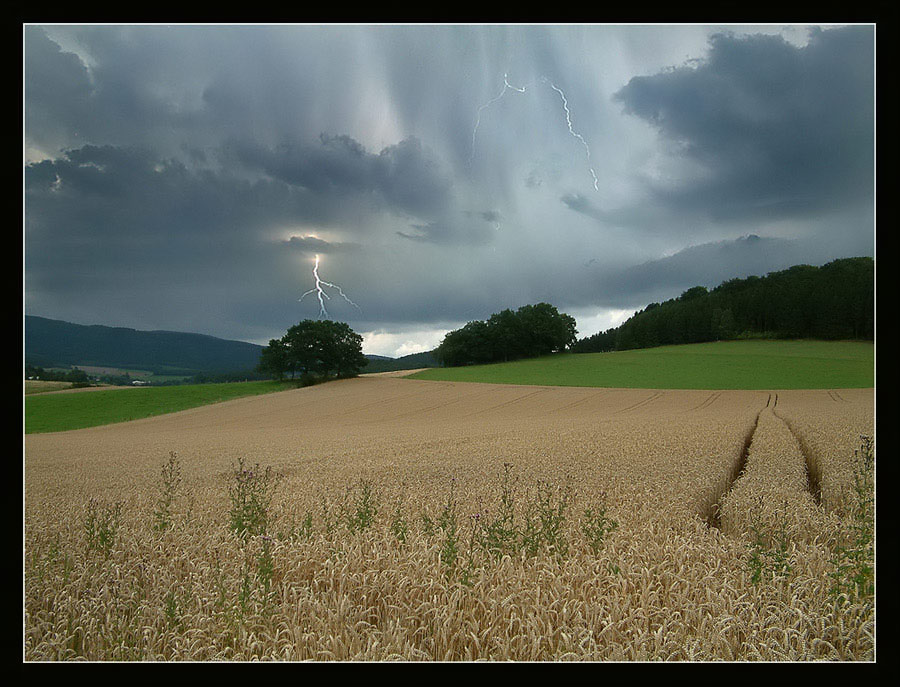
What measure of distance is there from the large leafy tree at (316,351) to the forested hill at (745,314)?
4.60m

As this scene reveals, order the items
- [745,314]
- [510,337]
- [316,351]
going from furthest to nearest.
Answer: [510,337], [745,314], [316,351]

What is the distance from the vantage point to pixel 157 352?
7168 mm

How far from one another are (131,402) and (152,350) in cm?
2307

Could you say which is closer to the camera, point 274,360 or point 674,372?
point 274,360

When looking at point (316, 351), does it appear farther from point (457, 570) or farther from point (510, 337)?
point (457, 570)

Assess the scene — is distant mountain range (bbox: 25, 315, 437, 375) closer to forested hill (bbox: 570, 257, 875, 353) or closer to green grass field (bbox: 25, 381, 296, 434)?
green grass field (bbox: 25, 381, 296, 434)

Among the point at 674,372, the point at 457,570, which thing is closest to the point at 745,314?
the point at 457,570

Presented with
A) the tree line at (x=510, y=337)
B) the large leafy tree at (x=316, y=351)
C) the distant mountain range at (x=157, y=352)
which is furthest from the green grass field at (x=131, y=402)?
the tree line at (x=510, y=337)

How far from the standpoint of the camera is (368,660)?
2648 millimetres

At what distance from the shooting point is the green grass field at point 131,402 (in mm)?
16500

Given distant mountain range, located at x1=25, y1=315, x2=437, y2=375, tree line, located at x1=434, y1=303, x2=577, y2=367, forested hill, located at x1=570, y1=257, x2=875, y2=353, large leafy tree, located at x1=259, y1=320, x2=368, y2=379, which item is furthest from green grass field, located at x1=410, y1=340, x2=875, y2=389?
distant mountain range, located at x1=25, y1=315, x2=437, y2=375

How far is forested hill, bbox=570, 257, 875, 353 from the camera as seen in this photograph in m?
9.22

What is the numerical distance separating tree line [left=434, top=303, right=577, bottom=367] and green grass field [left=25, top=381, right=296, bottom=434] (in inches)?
204
